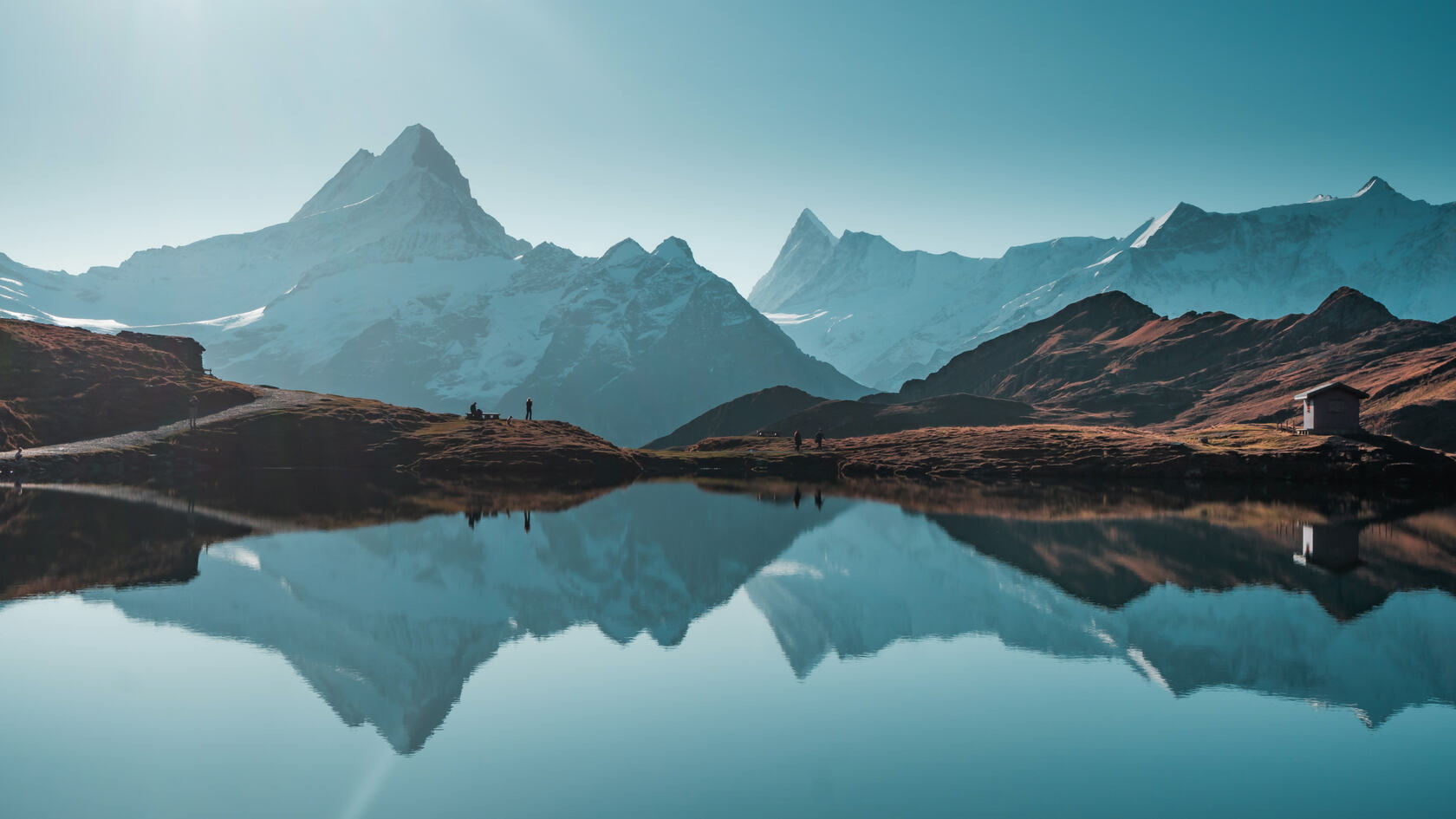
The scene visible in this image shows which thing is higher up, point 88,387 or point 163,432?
point 88,387

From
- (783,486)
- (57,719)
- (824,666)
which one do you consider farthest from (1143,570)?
(783,486)

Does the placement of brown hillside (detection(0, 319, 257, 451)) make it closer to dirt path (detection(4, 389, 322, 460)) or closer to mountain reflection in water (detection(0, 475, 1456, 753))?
dirt path (detection(4, 389, 322, 460))

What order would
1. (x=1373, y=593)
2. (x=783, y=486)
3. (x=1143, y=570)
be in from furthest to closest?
(x=783, y=486)
(x=1143, y=570)
(x=1373, y=593)

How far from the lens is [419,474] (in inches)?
4537

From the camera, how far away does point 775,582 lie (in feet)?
150

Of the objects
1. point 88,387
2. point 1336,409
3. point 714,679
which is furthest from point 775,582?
point 88,387

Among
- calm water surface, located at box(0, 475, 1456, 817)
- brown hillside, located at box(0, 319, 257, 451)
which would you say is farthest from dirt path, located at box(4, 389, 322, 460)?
calm water surface, located at box(0, 475, 1456, 817)

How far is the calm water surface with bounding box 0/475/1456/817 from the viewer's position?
63.5 ft

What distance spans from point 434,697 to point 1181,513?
219 feet

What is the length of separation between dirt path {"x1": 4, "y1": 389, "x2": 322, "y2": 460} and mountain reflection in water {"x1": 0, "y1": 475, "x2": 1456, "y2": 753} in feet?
139

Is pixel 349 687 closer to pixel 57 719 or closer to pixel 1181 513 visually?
pixel 57 719

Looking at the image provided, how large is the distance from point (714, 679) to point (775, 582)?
1794 centimetres

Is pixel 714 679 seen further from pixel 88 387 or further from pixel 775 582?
pixel 88 387

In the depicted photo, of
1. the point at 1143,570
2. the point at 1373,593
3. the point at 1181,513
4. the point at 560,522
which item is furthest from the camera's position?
the point at 1181,513
